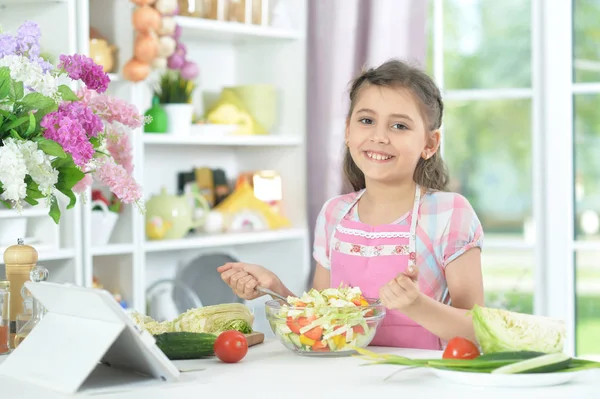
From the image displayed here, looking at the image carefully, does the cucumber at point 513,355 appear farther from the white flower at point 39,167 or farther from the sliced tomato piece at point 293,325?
the white flower at point 39,167

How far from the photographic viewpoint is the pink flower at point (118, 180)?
1.73 metres

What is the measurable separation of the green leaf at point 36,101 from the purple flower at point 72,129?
2cm

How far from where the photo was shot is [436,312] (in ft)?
5.32

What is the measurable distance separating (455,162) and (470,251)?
177cm

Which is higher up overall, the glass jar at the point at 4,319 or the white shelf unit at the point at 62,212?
the white shelf unit at the point at 62,212

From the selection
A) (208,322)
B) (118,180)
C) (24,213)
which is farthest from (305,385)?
(24,213)

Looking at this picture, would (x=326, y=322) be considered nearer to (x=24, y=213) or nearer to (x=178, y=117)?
(x=24, y=213)

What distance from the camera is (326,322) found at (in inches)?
61.3

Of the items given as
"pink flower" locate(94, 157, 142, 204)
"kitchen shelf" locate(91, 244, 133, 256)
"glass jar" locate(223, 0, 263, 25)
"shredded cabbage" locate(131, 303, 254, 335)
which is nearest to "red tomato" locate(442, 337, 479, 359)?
"shredded cabbage" locate(131, 303, 254, 335)

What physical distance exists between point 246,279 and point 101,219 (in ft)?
4.56

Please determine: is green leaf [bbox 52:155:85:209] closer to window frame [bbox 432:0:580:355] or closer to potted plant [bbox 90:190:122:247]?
potted plant [bbox 90:190:122:247]

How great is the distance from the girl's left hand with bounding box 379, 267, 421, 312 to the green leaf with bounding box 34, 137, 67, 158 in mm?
591

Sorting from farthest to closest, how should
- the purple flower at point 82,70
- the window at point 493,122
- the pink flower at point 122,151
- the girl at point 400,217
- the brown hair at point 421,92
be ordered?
the window at point 493,122
the brown hair at point 421,92
the girl at point 400,217
the pink flower at point 122,151
the purple flower at point 82,70

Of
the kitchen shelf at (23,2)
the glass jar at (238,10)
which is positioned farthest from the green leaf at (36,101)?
the glass jar at (238,10)
